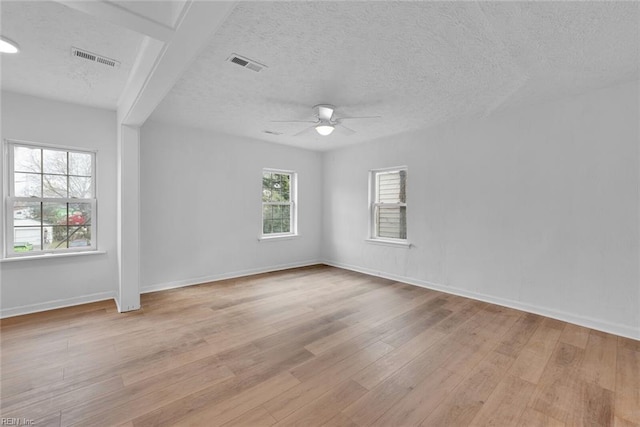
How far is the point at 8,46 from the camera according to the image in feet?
7.26

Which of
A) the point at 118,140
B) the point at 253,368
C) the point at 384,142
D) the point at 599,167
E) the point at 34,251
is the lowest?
the point at 253,368

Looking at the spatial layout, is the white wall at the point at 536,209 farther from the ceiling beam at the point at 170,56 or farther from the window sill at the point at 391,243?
the ceiling beam at the point at 170,56

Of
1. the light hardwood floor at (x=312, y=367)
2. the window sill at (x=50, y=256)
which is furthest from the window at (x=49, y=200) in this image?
the light hardwood floor at (x=312, y=367)

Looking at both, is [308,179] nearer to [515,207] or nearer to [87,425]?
[515,207]

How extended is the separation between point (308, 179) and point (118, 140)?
3.52 meters

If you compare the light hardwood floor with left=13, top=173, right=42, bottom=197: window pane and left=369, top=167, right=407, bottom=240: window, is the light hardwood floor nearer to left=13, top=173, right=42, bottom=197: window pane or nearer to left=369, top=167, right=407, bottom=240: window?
left=13, top=173, right=42, bottom=197: window pane

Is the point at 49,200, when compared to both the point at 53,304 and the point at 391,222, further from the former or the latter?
the point at 391,222

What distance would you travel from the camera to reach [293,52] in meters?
2.32

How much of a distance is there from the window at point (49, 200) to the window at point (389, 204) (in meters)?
4.55

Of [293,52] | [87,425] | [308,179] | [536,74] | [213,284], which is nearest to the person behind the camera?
[87,425]

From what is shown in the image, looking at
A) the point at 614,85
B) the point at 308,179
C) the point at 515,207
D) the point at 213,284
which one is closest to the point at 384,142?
the point at 308,179

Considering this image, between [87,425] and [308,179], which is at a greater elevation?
[308,179]

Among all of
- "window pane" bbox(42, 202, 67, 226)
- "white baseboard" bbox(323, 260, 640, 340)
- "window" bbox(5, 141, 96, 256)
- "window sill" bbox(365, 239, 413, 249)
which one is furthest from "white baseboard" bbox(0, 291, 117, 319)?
"white baseboard" bbox(323, 260, 640, 340)

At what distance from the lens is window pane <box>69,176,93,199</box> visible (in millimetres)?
3617
